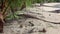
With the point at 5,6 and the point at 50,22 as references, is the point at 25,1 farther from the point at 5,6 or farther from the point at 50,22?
the point at 50,22

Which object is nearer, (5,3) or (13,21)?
(5,3)

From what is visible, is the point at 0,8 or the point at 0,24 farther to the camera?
the point at 0,8

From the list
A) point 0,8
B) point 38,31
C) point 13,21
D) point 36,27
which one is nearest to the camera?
point 38,31

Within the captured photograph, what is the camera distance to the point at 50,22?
102 inches

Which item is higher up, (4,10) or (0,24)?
(4,10)

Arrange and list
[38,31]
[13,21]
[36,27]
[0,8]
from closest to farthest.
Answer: [38,31], [36,27], [0,8], [13,21]

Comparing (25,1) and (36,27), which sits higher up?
(25,1)

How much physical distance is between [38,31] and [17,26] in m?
0.36

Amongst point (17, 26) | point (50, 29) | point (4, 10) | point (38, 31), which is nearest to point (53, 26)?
point (50, 29)

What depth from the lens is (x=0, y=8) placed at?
2465 mm

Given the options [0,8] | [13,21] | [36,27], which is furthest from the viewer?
[13,21]

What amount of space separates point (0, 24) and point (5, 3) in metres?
0.28

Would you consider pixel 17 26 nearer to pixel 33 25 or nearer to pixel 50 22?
pixel 33 25

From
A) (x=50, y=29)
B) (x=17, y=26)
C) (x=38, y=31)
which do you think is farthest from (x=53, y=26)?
(x=17, y=26)
